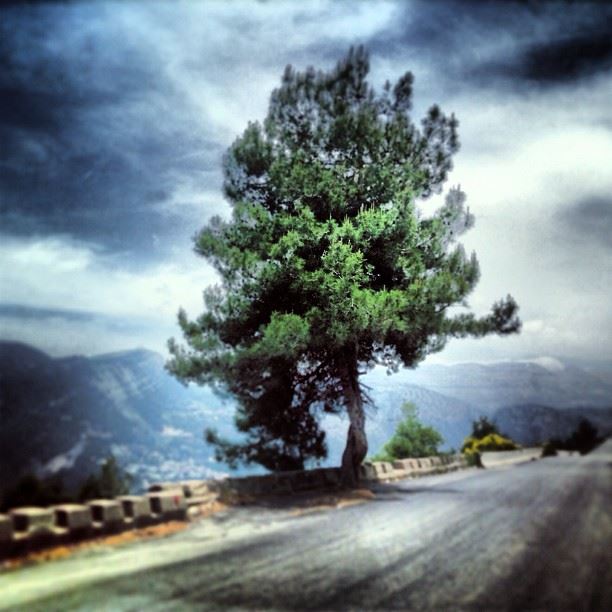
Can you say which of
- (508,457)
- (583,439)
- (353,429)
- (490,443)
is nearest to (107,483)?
(353,429)

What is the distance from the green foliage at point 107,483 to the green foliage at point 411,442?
9671 millimetres

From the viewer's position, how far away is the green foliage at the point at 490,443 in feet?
41.2

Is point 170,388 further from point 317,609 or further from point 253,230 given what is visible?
→ point 317,609

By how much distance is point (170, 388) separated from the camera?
10398 millimetres

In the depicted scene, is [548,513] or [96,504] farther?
[548,513]

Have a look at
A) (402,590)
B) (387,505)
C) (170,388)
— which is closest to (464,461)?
(387,505)

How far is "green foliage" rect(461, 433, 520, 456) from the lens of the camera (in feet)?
41.2

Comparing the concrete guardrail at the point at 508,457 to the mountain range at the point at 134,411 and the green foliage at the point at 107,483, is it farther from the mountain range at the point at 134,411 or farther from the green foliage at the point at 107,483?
the green foliage at the point at 107,483

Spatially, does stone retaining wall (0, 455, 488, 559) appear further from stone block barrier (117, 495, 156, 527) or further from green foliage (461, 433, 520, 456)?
green foliage (461, 433, 520, 456)

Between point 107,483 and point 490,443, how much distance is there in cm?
1131

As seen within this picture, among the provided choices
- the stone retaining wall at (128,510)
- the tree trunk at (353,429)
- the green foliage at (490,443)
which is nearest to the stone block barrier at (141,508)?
the stone retaining wall at (128,510)

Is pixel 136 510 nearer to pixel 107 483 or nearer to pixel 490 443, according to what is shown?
pixel 107 483

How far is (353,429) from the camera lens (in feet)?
40.0

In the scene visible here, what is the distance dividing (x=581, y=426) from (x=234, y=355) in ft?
23.2
